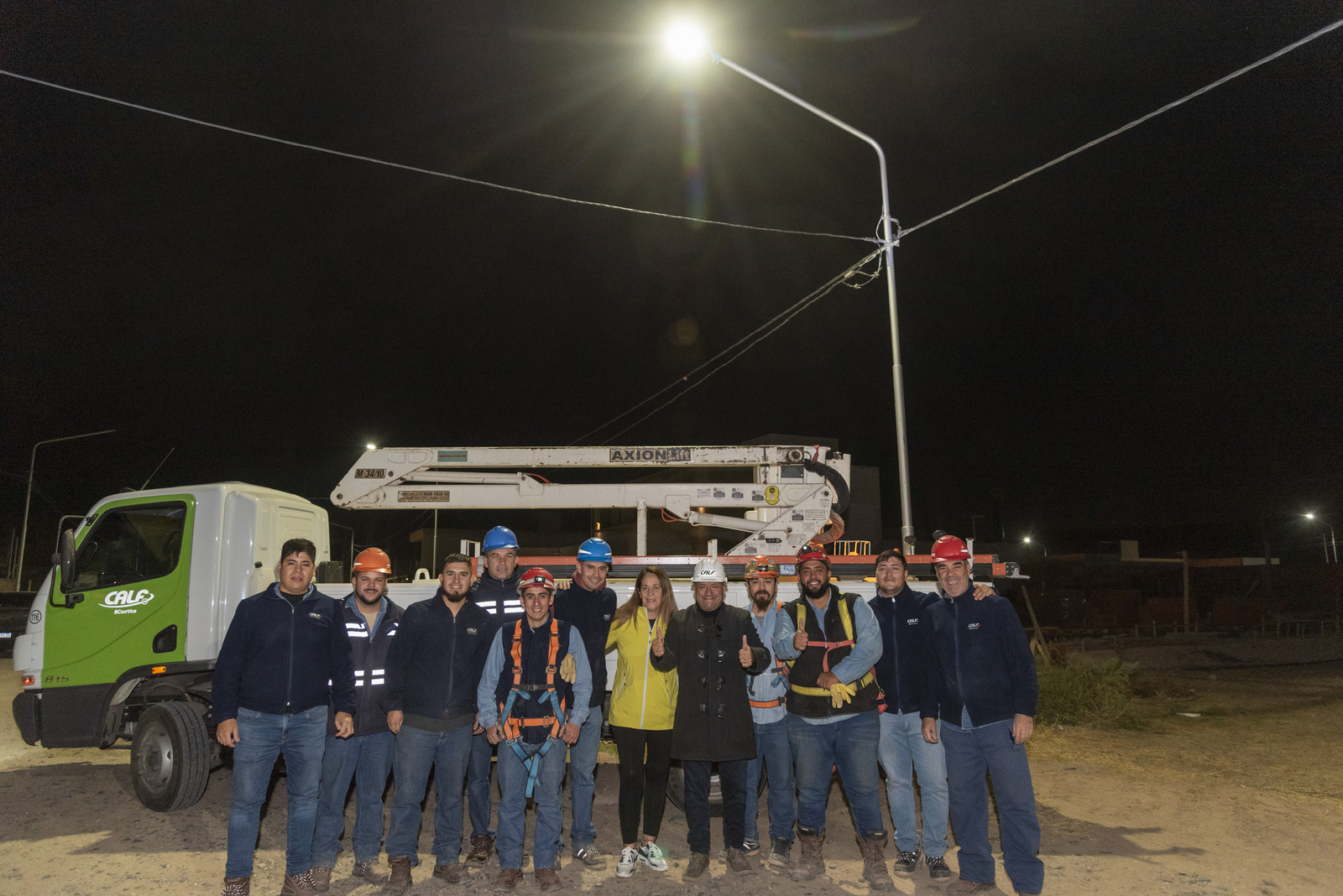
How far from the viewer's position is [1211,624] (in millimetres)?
27578

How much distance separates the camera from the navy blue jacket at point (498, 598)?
5.62 m

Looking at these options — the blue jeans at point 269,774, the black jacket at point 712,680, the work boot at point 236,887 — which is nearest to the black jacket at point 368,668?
the blue jeans at point 269,774

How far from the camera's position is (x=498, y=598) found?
5.68 meters

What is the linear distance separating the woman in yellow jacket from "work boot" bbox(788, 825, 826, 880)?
89 cm

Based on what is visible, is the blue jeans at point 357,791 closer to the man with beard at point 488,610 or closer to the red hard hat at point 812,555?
the man with beard at point 488,610

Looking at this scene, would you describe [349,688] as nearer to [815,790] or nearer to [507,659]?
[507,659]

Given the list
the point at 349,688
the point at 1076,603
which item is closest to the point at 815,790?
the point at 349,688

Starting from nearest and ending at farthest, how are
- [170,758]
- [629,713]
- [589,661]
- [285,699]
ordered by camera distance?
[285,699] < [629,713] < [589,661] < [170,758]

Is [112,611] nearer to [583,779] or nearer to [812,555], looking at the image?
[583,779]

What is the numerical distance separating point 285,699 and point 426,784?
1.04m

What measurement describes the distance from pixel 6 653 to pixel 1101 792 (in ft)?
77.1

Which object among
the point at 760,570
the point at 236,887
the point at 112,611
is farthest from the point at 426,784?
the point at 112,611

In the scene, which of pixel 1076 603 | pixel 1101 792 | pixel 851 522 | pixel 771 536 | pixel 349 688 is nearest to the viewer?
pixel 349 688

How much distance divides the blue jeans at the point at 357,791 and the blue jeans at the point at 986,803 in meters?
3.73
